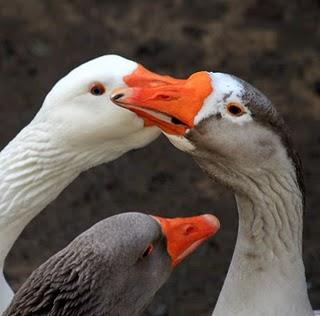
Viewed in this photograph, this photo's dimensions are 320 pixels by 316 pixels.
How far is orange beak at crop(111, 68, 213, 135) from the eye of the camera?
5488 mm

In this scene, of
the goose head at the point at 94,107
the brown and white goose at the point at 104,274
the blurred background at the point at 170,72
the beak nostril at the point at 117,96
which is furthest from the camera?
the blurred background at the point at 170,72

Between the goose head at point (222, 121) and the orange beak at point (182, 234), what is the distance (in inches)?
11.2

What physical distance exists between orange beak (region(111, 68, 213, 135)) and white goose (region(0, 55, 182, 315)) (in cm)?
36

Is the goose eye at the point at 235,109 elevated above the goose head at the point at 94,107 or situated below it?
above

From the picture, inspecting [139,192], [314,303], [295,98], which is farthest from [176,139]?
[295,98]

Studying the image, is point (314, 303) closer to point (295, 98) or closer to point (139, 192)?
point (139, 192)

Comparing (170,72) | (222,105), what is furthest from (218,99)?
(170,72)

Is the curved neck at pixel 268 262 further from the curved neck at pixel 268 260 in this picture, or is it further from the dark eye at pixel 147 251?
the dark eye at pixel 147 251

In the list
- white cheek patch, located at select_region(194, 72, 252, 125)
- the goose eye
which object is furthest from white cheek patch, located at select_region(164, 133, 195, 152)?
the goose eye

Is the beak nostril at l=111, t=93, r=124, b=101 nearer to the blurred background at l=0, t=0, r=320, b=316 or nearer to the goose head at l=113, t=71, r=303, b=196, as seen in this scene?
the goose head at l=113, t=71, r=303, b=196

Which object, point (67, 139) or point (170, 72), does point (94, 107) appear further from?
point (170, 72)

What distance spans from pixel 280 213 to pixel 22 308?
1.21m

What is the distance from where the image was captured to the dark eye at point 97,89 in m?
6.10

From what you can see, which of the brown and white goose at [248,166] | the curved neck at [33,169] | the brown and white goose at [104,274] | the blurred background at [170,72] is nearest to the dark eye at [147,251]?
the brown and white goose at [104,274]
